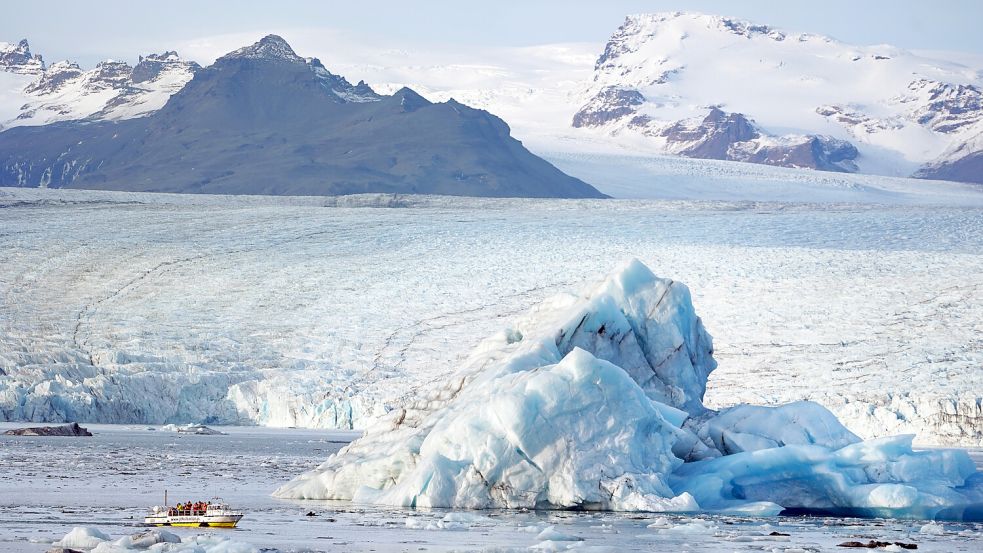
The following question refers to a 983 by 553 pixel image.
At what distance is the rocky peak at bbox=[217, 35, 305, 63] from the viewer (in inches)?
6043

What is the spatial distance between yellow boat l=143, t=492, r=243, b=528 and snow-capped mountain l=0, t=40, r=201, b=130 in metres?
155

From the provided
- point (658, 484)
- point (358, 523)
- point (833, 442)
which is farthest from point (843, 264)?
point (358, 523)

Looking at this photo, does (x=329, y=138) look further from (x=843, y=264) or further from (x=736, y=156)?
(x=843, y=264)

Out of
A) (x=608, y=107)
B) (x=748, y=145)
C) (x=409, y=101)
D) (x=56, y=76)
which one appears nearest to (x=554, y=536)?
(x=409, y=101)

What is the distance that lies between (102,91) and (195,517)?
582ft

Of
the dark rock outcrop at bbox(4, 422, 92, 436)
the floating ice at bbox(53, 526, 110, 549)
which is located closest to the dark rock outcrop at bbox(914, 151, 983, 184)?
the dark rock outcrop at bbox(4, 422, 92, 436)

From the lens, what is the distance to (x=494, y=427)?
1505 cm

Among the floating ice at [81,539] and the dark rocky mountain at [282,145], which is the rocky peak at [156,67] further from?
the floating ice at [81,539]

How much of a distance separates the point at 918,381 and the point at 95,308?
1984cm

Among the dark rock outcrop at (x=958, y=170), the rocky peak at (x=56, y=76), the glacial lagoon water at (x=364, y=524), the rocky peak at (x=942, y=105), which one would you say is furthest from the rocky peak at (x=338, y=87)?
the glacial lagoon water at (x=364, y=524)

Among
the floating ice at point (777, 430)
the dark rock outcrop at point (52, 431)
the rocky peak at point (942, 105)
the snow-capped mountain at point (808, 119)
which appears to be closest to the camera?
the floating ice at point (777, 430)

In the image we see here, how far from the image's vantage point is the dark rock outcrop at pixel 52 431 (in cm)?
2927

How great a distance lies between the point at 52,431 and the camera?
97.9 feet

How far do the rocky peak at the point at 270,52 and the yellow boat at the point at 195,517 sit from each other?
143 meters
